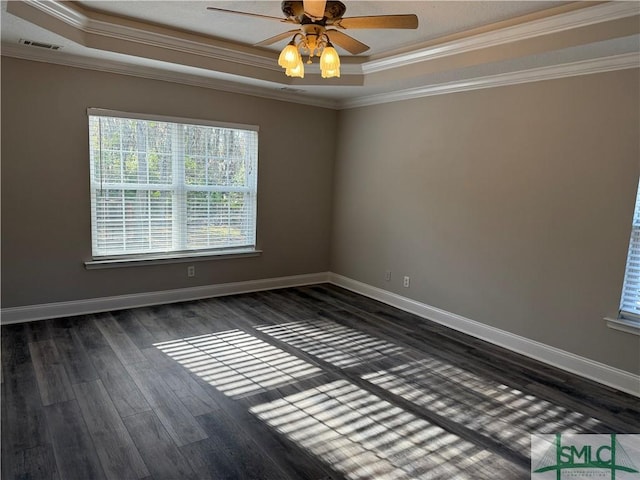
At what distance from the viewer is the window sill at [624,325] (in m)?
3.01

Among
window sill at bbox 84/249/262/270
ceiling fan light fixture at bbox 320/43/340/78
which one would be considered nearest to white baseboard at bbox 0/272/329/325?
window sill at bbox 84/249/262/270

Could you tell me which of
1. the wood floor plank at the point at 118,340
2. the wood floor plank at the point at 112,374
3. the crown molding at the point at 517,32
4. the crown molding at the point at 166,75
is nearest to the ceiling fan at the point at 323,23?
the crown molding at the point at 517,32

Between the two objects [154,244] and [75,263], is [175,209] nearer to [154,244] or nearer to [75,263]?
[154,244]

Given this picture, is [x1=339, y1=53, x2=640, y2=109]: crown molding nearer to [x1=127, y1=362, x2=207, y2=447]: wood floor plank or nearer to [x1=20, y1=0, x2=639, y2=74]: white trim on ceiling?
[x1=20, y1=0, x2=639, y2=74]: white trim on ceiling

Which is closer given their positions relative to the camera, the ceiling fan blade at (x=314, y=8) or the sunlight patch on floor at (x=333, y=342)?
the ceiling fan blade at (x=314, y=8)

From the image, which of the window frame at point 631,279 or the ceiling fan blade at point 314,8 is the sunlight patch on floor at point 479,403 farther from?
the ceiling fan blade at point 314,8

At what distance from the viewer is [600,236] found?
3.18 meters

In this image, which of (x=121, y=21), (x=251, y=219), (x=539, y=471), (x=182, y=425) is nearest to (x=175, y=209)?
(x=251, y=219)

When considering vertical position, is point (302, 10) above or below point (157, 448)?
above

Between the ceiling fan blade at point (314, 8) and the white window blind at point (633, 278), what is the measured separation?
2.52 m

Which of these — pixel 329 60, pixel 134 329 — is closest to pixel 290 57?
pixel 329 60

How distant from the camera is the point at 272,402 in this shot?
276cm

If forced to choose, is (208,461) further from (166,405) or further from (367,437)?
(367,437)

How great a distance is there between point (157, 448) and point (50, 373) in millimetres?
1283
